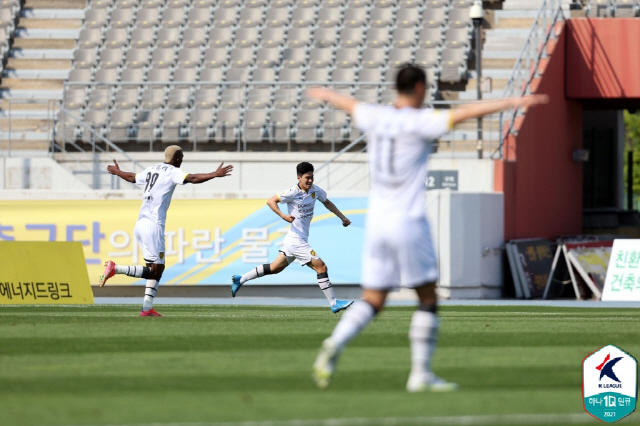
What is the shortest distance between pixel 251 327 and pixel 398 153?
543 cm

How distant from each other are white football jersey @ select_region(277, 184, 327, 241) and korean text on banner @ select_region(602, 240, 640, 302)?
26.7 feet

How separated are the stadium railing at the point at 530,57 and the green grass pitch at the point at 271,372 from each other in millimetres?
12124

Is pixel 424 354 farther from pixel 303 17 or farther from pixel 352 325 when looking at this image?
pixel 303 17

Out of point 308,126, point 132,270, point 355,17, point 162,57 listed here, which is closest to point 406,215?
point 132,270

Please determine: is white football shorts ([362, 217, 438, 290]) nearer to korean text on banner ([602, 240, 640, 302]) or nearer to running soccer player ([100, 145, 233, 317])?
running soccer player ([100, 145, 233, 317])

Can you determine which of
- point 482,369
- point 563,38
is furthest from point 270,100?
point 482,369

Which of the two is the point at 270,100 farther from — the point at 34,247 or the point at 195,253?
the point at 34,247

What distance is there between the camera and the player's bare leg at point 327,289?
15.2 meters

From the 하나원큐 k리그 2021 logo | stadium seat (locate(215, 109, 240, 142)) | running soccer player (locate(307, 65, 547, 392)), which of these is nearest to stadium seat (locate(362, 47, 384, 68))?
stadium seat (locate(215, 109, 240, 142))

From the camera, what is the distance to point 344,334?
268 inches

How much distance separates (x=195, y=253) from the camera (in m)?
22.1

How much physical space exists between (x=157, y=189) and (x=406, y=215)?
24.9 feet

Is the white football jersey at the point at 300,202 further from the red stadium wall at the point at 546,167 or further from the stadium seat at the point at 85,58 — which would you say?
the stadium seat at the point at 85,58

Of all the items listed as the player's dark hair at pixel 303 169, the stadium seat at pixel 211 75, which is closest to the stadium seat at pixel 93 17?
the stadium seat at pixel 211 75
